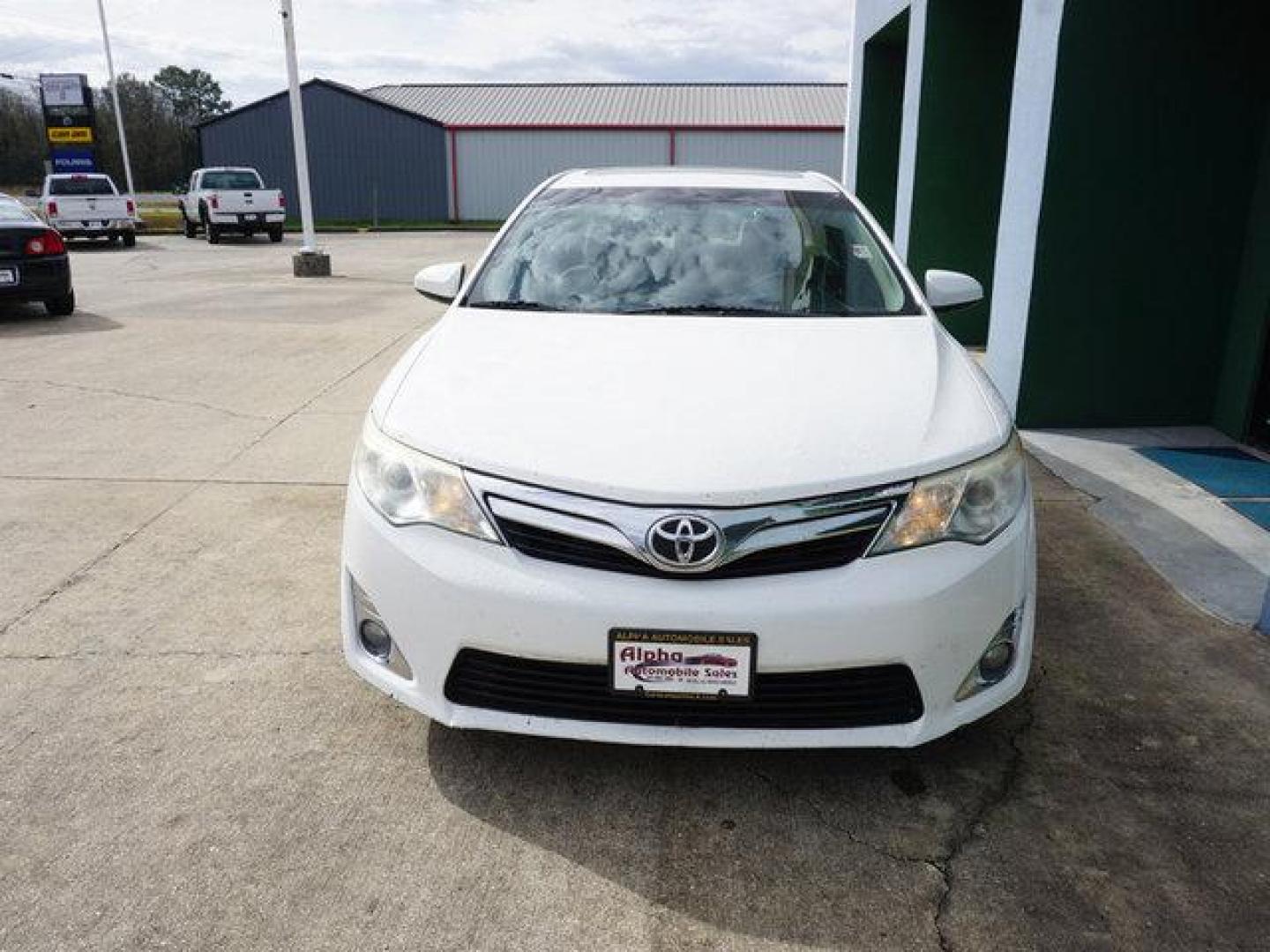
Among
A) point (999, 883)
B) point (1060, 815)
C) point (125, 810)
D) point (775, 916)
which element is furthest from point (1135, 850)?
point (125, 810)

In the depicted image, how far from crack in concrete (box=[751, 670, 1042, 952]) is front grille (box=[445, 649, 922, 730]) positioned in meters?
0.31

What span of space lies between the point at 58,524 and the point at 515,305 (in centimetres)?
265

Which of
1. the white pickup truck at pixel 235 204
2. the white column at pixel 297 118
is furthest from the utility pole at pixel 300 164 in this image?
the white pickup truck at pixel 235 204

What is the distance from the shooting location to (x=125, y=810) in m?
2.63

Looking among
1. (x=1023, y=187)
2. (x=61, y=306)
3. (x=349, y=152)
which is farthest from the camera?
(x=349, y=152)

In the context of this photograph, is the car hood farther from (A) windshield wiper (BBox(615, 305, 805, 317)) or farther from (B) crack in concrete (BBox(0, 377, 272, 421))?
(B) crack in concrete (BBox(0, 377, 272, 421))

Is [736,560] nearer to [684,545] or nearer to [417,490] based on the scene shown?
[684,545]

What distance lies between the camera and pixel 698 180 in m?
4.31

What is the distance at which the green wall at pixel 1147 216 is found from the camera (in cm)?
575

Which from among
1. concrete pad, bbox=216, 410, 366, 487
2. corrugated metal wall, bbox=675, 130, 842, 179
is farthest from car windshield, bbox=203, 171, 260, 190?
concrete pad, bbox=216, 410, 366, 487

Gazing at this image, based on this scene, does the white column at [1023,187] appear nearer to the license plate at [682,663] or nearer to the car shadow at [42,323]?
the license plate at [682,663]

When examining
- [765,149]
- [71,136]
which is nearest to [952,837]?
[765,149]

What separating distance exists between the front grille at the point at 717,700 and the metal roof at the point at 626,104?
3377cm

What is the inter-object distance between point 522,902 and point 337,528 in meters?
2.76
